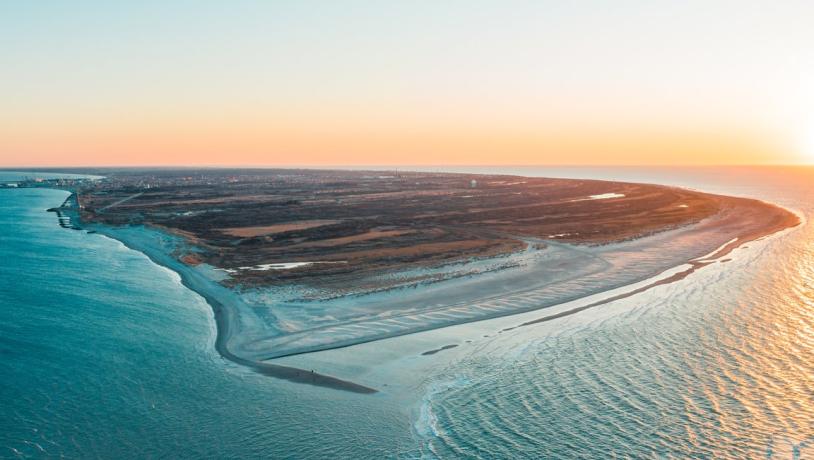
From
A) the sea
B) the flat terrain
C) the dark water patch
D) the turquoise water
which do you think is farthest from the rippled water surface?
the flat terrain

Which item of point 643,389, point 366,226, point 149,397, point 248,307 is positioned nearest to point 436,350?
point 643,389

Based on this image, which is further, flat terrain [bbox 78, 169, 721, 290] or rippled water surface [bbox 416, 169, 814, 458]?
flat terrain [bbox 78, 169, 721, 290]

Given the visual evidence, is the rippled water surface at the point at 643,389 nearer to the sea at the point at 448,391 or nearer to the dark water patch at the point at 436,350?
the sea at the point at 448,391

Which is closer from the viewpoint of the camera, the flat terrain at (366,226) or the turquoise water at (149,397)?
the turquoise water at (149,397)

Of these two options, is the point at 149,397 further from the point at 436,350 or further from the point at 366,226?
the point at 366,226

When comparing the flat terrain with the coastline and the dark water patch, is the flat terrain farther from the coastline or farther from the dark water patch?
the dark water patch

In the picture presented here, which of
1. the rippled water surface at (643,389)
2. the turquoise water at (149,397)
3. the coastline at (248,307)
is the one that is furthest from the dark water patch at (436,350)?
the turquoise water at (149,397)

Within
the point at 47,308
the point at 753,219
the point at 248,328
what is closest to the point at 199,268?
the point at 47,308

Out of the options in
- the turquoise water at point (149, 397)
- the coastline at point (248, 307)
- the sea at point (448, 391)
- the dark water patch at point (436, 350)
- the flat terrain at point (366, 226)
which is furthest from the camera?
the flat terrain at point (366, 226)

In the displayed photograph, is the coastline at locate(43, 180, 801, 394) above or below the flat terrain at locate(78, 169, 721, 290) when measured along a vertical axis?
below
